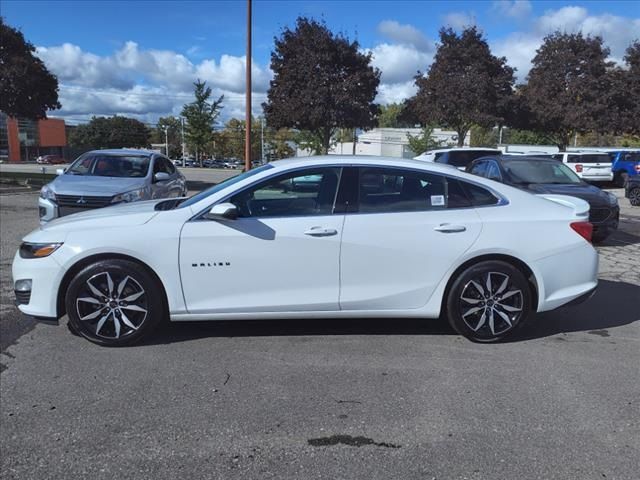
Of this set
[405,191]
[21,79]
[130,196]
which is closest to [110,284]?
[405,191]

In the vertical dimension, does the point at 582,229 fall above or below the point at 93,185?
below

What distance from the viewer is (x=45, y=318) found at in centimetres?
450

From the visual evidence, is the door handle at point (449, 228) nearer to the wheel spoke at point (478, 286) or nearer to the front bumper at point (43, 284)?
the wheel spoke at point (478, 286)

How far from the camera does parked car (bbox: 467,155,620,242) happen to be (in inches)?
360

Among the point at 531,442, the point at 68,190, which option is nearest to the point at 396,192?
the point at 531,442

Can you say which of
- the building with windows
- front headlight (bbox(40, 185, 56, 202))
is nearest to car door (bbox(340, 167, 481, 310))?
front headlight (bbox(40, 185, 56, 202))

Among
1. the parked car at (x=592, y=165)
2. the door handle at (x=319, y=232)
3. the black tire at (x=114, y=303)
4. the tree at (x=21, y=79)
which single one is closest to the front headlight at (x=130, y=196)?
the black tire at (x=114, y=303)

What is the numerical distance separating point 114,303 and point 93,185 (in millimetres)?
5309

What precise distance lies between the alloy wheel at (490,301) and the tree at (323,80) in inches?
742

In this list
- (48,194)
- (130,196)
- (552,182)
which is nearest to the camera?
(48,194)

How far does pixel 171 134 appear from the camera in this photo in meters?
A: 114

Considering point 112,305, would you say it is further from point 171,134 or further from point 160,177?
point 171,134

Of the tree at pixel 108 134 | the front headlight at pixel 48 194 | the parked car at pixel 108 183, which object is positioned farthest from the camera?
the tree at pixel 108 134

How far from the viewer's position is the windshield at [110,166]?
10.4 metres
